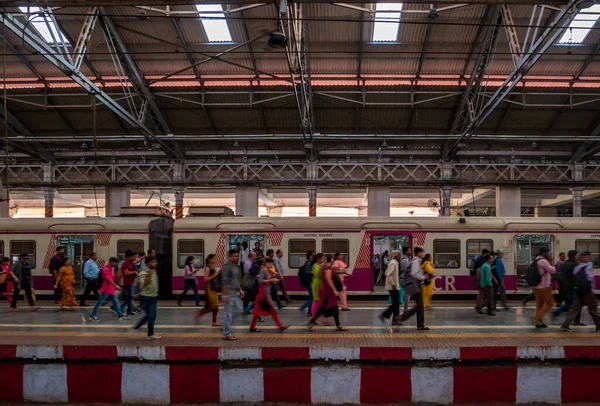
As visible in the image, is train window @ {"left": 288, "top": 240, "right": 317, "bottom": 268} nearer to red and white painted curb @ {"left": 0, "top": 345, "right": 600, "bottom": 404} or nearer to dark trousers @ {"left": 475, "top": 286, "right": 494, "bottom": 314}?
dark trousers @ {"left": 475, "top": 286, "right": 494, "bottom": 314}

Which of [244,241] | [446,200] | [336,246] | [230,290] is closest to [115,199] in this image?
[244,241]

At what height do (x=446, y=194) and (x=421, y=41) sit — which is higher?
(x=421, y=41)

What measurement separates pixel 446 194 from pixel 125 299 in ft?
63.4

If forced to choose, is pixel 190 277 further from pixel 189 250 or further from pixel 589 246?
pixel 589 246

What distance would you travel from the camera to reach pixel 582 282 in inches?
400

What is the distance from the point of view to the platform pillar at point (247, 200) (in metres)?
29.2

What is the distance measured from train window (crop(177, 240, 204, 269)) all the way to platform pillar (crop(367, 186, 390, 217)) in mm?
12871

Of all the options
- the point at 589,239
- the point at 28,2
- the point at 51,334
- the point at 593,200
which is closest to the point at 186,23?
the point at 28,2

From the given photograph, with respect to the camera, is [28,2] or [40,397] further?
[28,2]

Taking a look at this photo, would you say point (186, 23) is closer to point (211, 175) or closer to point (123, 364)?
point (211, 175)

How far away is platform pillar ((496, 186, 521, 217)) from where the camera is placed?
28.8m

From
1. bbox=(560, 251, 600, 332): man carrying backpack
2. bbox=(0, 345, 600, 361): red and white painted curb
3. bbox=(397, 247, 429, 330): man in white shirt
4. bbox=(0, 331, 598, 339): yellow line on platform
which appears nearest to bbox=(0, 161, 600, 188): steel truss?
bbox=(397, 247, 429, 330): man in white shirt

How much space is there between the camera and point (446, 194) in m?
27.6

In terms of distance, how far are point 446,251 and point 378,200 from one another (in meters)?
10.8
